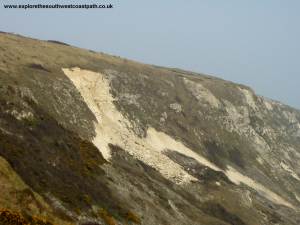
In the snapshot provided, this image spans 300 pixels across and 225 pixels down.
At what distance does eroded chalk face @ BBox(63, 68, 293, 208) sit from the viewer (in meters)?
72.2

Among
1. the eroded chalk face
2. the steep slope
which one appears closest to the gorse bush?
the steep slope

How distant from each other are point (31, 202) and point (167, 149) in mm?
48879

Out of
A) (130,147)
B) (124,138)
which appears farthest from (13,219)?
(124,138)

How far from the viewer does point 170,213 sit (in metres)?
56.8

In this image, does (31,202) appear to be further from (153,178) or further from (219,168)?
(219,168)

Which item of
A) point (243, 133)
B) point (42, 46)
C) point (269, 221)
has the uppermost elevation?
point (42, 46)

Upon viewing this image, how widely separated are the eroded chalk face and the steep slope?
252 mm

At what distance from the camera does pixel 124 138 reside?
74750 millimetres

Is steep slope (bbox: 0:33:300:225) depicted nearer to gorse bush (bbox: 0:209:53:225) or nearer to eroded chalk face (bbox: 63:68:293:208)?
eroded chalk face (bbox: 63:68:293:208)

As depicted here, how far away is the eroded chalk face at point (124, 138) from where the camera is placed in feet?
237

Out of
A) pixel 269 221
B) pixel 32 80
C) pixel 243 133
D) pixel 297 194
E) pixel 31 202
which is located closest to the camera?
pixel 31 202

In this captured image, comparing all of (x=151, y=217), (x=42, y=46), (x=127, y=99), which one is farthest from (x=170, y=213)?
(x=42, y=46)

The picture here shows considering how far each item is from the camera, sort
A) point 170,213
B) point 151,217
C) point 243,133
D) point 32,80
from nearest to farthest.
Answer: point 151,217, point 170,213, point 32,80, point 243,133

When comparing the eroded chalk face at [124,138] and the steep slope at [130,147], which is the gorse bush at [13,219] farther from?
the eroded chalk face at [124,138]
